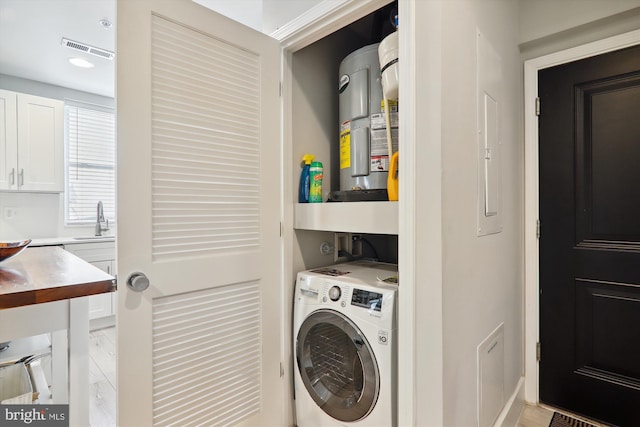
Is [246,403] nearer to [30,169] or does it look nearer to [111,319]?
[111,319]

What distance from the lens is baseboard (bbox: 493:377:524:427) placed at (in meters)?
1.65

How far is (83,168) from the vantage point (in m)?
3.70

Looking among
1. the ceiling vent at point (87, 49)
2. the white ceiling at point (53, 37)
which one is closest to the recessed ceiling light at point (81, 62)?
the white ceiling at point (53, 37)

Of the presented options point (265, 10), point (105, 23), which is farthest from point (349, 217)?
point (105, 23)

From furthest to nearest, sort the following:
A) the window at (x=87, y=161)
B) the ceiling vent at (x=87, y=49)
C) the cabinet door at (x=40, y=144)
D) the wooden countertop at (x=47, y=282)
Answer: the window at (x=87, y=161)
the cabinet door at (x=40, y=144)
the ceiling vent at (x=87, y=49)
the wooden countertop at (x=47, y=282)

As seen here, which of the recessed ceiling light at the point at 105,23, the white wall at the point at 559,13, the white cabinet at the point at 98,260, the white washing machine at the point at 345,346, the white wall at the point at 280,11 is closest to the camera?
the white washing machine at the point at 345,346

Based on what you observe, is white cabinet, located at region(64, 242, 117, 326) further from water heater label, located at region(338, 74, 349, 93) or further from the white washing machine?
water heater label, located at region(338, 74, 349, 93)

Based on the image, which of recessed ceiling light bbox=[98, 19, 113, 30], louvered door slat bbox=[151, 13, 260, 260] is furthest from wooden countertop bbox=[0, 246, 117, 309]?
recessed ceiling light bbox=[98, 19, 113, 30]

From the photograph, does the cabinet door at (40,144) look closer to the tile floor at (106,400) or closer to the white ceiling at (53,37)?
the white ceiling at (53,37)

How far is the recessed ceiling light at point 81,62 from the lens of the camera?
2.90 meters

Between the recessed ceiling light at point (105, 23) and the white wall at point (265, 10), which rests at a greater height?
the recessed ceiling light at point (105, 23)

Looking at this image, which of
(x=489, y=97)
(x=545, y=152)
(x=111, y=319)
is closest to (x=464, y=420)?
(x=489, y=97)

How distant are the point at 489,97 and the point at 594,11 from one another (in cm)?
87

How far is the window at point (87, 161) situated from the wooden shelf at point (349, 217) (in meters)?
3.09
